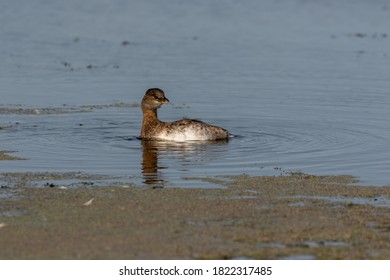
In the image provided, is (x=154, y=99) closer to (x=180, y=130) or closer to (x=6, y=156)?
(x=180, y=130)

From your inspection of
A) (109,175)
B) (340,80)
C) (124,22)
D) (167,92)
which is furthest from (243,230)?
(124,22)

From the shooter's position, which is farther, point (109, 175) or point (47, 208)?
point (109, 175)

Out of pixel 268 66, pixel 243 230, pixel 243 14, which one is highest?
pixel 243 14

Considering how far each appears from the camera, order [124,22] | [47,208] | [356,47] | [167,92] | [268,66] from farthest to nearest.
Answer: [124,22]
[356,47]
[268,66]
[167,92]
[47,208]

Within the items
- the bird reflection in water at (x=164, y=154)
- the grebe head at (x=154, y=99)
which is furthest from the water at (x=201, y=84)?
the grebe head at (x=154, y=99)

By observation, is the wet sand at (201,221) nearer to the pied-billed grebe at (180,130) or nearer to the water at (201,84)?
the water at (201,84)

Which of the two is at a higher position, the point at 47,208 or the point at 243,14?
the point at 243,14

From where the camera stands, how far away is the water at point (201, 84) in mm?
13750

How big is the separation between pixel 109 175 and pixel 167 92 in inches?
299

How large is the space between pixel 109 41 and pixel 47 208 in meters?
16.1

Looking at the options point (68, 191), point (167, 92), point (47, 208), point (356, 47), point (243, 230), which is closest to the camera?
point (243, 230)

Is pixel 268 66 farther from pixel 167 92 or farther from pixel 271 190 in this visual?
pixel 271 190

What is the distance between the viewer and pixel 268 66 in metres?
22.6

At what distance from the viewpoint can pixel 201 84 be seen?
67.4 ft
